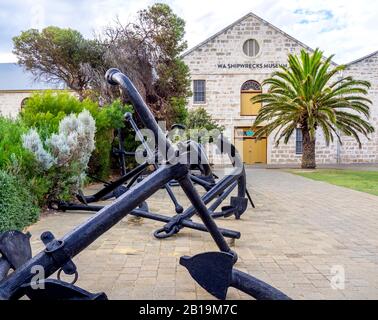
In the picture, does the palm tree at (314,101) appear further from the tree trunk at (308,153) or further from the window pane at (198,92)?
the window pane at (198,92)

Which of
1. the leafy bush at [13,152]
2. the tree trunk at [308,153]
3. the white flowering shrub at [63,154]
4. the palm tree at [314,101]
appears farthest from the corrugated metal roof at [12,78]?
the leafy bush at [13,152]

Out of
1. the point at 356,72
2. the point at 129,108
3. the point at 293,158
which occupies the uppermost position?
the point at 356,72

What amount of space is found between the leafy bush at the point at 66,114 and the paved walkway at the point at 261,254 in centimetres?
205

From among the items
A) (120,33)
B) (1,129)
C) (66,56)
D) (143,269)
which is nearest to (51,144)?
(1,129)

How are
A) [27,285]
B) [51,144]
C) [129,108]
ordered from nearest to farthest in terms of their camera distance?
[27,285] → [51,144] → [129,108]

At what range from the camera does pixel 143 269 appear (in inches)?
133

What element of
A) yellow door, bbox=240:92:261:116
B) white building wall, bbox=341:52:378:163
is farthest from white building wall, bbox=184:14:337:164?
white building wall, bbox=341:52:378:163

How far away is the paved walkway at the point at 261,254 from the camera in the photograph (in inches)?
115

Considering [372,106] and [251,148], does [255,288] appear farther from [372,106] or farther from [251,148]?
[372,106]

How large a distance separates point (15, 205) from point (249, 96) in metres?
22.2

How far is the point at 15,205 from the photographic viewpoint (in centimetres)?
470

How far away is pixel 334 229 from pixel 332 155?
22.1 meters

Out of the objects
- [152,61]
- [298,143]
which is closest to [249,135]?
[298,143]
